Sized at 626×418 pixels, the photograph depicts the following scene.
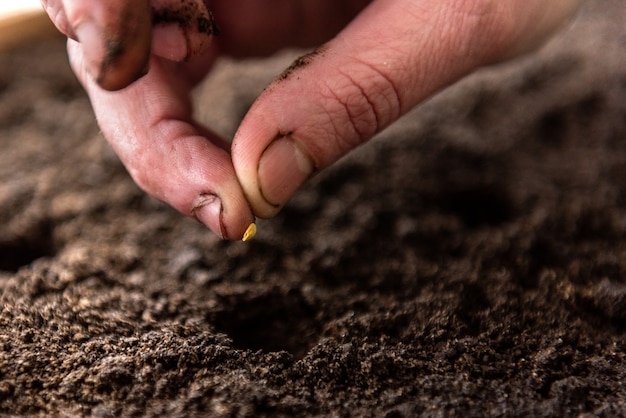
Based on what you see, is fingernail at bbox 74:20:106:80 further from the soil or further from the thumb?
the soil

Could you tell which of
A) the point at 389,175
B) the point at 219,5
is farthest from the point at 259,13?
the point at 389,175

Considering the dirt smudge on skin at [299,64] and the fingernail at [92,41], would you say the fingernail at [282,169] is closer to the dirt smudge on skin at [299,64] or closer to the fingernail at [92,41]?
the dirt smudge on skin at [299,64]

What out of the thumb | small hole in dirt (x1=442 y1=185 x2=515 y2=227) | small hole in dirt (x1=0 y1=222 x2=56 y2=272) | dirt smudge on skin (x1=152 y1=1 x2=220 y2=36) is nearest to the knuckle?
the thumb

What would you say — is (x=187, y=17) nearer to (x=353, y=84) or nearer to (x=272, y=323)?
(x=353, y=84)

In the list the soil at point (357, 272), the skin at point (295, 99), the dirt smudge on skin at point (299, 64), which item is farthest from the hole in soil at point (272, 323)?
the dirt smudge on skin at point (299, 64)

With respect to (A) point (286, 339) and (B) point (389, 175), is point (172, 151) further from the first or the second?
(B) point (389, 175)

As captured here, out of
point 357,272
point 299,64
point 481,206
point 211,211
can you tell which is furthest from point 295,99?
point 481,206
